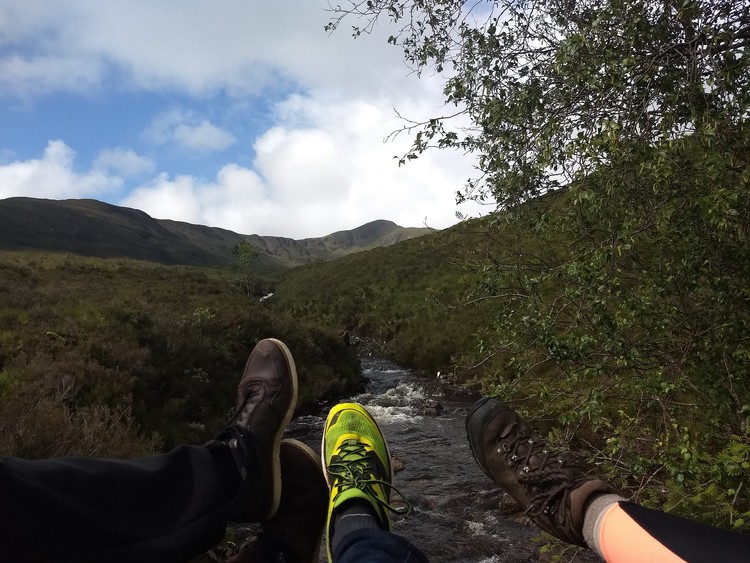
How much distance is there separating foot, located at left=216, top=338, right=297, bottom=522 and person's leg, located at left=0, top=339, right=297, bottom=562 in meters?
0.01

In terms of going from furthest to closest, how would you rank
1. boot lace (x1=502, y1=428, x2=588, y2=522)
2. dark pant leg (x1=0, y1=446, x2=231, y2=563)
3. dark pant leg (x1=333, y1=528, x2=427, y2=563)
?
boot lace (x1=502, y1=428, x2=588, y2=522)
dark pant leg (x1=333, y1=528, x2=427, y2=563)
dark pant leg (x1=0, y1=446, x2=231, y2=563)

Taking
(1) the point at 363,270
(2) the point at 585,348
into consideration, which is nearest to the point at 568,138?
(2) the point at 585,348

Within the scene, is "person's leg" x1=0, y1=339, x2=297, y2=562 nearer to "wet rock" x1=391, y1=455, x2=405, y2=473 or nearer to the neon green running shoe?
the neon green running shoe

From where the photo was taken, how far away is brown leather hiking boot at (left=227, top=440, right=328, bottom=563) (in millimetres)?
2791

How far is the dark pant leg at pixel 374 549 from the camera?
1.99 m

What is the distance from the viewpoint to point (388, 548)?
6.74ft

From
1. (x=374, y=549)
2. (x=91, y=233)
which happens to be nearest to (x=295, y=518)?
(x=374, y=549)

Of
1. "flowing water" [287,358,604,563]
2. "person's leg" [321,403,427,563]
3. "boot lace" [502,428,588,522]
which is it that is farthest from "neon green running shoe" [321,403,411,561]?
"flowing water" [287,358,604,563]

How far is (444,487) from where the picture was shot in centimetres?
637

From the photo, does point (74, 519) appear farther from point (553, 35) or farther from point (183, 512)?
point (553, 35)

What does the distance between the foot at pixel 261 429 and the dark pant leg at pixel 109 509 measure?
293mm

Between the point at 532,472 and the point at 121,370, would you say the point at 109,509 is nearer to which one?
the point at 532,472

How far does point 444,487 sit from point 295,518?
3.91 metres

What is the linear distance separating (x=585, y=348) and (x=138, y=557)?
324 centimetres
